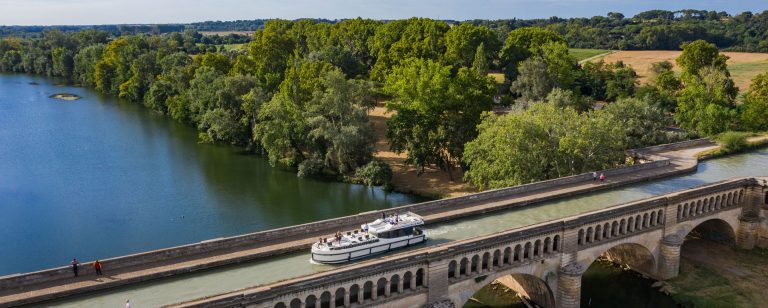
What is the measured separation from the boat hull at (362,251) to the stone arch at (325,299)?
293 cm

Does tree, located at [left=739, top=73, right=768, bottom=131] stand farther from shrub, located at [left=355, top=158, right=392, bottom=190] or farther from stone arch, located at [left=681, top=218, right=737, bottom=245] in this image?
shrub, located at [left=355, top=158, right=392, bottom=190]

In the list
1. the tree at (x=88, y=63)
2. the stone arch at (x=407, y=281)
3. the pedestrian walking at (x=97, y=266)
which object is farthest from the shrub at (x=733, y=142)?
the tree at (x=88, y=63)

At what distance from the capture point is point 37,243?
5438cm

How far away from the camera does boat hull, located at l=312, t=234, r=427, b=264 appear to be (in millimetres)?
33594

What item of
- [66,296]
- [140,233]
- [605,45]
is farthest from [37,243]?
[605,45]

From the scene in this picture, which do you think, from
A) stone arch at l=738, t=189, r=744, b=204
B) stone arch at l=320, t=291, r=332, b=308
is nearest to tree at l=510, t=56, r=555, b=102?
stone arch at l=738, t=189, r=744, b=204

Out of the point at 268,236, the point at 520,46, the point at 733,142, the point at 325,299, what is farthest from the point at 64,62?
the point at 733,142

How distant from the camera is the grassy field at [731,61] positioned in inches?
4835

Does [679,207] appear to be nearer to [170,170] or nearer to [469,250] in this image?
[469,250]

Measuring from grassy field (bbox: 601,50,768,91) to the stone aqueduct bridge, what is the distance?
75133mm

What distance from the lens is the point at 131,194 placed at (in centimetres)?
6881

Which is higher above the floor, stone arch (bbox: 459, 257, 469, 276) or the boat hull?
the boat hull

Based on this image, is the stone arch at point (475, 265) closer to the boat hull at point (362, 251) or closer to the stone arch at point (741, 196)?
the boat hull at point (362, 251)

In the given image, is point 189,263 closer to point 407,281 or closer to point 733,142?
point 407,281
